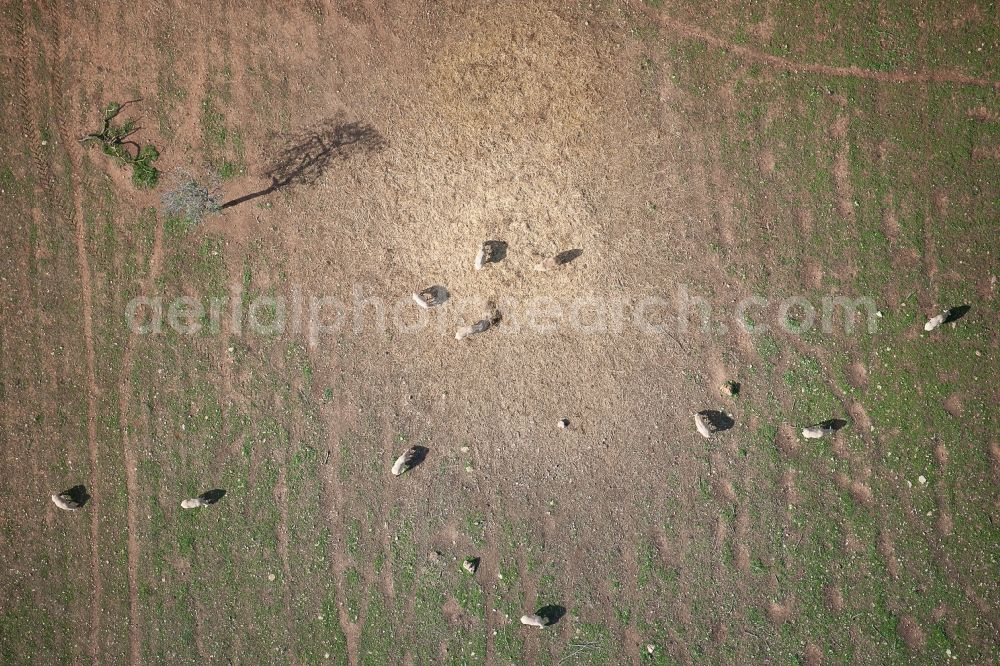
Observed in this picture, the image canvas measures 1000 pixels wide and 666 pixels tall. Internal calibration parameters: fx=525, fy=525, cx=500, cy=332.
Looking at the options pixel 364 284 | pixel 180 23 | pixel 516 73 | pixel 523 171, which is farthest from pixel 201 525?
pixel 516 73

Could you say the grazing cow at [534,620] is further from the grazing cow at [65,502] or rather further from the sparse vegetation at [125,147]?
the sparse vegetation at [125,147]

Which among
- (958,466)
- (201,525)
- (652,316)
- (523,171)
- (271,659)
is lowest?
(271,659)

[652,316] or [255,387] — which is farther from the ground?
[652,316]

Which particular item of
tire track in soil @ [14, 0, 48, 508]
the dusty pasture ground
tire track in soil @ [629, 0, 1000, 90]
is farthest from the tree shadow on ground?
tire track in soil @ [629, 0, 1000, 90]

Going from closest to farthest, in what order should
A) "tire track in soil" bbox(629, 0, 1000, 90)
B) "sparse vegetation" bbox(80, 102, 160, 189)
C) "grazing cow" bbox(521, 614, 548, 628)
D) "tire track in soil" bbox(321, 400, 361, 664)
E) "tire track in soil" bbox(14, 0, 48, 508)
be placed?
"grazing cow" bbox(521, 614, 548, 628), "tire track in soil" bbox(321, 400, 361, 664), "tire track in soil" bbox(629, 0, 1000, 90), "sparse vegetation" bbox(80, 102, 160, 189), "tire track in soil" bbox(14, 0, 48, 508)

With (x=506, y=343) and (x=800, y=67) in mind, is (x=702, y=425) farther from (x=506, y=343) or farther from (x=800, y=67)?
(x=800, y=67)

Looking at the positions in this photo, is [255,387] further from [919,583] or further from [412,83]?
[919,583]

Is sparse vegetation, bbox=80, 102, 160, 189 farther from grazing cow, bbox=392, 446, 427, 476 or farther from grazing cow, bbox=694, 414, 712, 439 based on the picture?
grazing cow, bbox=694, 414, 712, 439

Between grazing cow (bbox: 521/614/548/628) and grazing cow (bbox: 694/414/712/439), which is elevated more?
grazing cow (bbox: 694/414/712/439)

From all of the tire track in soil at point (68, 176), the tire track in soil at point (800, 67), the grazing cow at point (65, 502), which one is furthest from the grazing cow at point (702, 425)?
the grazing cow at point (65, 502)
